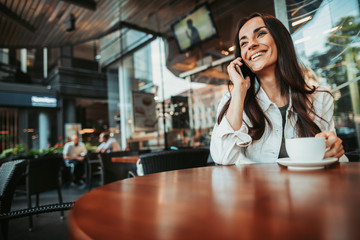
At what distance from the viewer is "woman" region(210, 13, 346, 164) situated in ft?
3.83

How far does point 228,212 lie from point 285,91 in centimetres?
123

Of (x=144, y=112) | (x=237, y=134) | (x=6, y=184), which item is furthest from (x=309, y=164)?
(x=144, y=112)

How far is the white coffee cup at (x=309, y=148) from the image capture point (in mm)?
754

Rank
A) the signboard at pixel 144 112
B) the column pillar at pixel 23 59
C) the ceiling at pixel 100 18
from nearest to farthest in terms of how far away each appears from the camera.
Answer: the ceiling at pixel 100 18
the signboard at pixel 144 112
the column pillar at pixel 23 59

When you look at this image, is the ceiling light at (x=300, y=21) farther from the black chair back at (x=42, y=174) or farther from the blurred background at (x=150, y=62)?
the black chair back at (x=42, y=174)

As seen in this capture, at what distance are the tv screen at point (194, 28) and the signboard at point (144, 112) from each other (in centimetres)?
165

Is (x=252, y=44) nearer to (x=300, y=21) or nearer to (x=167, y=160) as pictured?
(x=167, y=160)

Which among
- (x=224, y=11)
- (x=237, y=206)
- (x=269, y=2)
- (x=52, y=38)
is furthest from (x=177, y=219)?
(x=52, y=38)

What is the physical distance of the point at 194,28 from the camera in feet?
18.8

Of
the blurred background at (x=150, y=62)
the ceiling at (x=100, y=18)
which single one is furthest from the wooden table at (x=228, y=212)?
the ceiling at (x=100, y=18)

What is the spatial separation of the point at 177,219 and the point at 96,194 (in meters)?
0.28

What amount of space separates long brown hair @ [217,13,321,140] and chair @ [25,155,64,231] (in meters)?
3.04

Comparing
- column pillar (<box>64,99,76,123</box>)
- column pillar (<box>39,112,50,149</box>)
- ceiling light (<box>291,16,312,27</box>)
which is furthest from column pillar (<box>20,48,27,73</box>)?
ceiling light (<box>291,16,312,27</box>)

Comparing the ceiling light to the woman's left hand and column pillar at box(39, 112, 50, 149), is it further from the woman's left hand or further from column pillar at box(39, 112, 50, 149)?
column pillar at box(39, 112, 50, 149)
